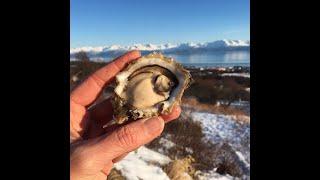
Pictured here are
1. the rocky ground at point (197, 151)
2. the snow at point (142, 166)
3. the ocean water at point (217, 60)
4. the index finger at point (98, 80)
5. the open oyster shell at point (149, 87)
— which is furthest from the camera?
the ocean water at point (217, 60)

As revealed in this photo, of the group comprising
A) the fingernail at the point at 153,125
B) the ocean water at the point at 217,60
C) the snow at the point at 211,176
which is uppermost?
the ocean water at the point at 217,60

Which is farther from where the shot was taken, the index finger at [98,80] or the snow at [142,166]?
the snow at [142,166]

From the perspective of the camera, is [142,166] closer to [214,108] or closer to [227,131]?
[227,131]

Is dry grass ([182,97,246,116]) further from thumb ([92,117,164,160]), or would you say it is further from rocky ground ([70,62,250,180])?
thumb ([92,117,164,160])

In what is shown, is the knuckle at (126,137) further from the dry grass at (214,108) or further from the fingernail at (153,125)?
the dry grass at (214,108)

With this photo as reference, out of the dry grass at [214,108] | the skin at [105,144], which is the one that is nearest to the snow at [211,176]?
the skin at [105,144]

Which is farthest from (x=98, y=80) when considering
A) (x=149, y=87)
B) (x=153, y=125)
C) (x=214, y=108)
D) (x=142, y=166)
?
(x=214, y=108)
